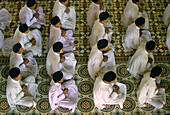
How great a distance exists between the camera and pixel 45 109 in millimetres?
5297

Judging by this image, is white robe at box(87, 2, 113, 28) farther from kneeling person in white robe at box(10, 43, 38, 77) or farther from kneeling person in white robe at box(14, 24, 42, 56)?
kneeling person in white robe at box(10, 43, 38, 77)

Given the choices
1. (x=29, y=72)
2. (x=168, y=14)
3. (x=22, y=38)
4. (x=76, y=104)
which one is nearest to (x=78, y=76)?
(x=76, y=104)

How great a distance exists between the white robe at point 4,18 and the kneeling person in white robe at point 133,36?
2789 millimetres

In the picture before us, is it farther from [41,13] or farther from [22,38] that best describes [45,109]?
[41,13]

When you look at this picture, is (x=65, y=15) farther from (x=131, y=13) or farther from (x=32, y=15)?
(x=131, y=13)

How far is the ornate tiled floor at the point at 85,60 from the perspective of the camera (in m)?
5.27

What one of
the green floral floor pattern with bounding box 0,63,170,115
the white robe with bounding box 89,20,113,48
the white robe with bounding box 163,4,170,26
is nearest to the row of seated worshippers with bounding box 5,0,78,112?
the green floral floor pattern with bounding box 0,63,170,115

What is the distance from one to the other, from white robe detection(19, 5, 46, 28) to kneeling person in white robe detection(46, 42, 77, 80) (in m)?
1.10

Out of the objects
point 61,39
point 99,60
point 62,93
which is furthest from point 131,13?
point 62,93

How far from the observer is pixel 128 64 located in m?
5.70

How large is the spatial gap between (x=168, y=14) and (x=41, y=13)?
2.98 m

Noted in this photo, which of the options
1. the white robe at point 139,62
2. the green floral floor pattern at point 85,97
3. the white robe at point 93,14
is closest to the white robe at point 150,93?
the green floral floor pattern at point 85,97

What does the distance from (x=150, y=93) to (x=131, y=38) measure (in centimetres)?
133

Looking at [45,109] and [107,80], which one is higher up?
[107,80]
